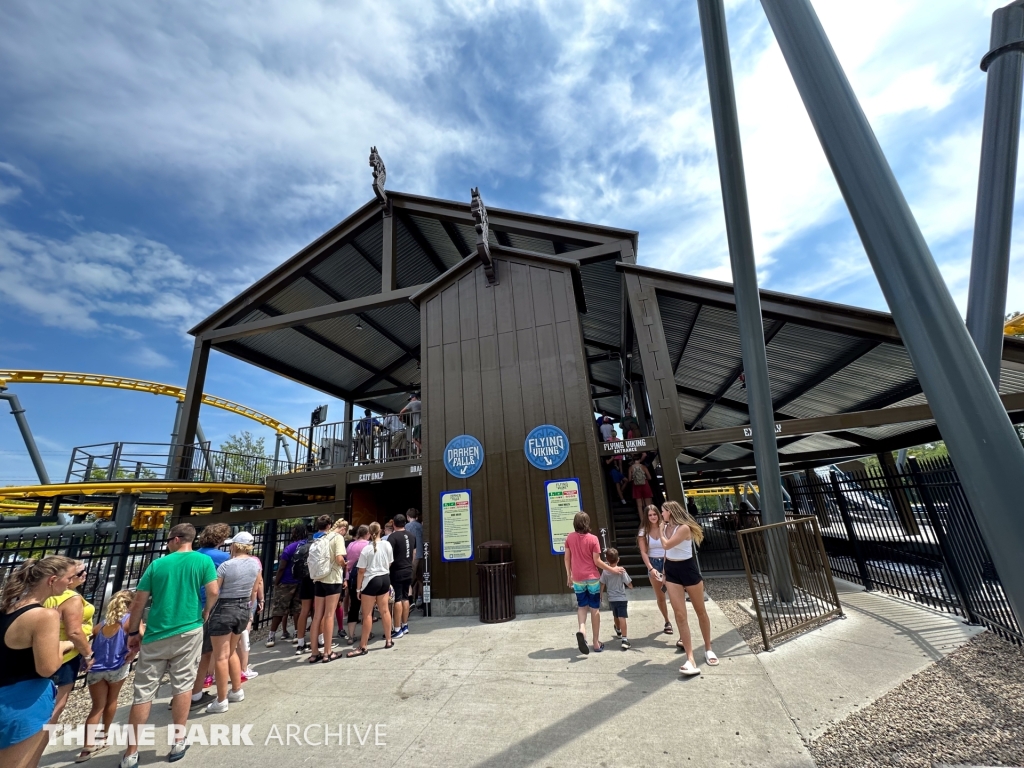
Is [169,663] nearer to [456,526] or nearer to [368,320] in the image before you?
[456,526]

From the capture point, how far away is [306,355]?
52.7 feet

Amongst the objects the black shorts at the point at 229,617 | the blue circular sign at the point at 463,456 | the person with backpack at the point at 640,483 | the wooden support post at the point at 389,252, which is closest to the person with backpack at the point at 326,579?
the black shorts at the point at 229,617

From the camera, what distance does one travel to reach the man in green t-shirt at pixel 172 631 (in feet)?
11.8

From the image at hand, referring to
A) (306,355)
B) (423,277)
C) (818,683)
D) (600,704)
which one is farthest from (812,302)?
(306,355)

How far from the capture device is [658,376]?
30.8 ft

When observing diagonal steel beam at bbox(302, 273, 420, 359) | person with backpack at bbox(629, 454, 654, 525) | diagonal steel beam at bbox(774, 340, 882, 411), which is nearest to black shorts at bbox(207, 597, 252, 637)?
person with backpack at bbox(629, 454, 654, 525)

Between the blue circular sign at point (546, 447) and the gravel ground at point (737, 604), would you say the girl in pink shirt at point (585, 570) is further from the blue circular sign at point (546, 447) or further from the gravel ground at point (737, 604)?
the blue circular sign at point (546, 447)

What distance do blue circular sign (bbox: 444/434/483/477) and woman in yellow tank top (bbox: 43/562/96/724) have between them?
5943mm

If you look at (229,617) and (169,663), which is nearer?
(169,663)

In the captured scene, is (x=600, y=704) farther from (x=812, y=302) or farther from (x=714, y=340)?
(x=714, y=340)

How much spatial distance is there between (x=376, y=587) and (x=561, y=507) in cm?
367

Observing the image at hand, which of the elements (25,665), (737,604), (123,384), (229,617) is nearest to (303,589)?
(229,617)

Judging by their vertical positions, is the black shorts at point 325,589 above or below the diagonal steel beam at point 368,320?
below

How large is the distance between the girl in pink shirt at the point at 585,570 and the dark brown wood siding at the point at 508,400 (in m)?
2.60
